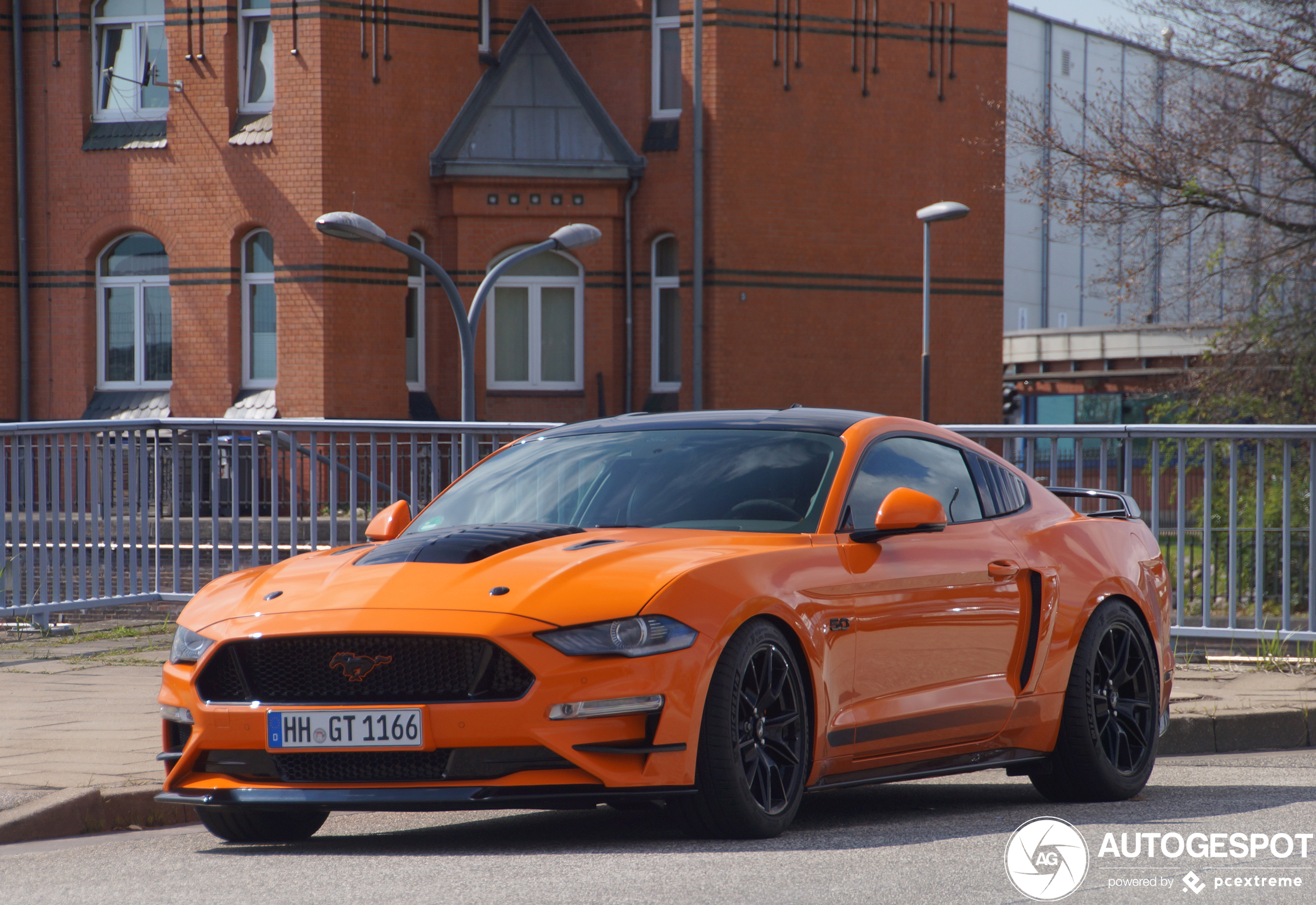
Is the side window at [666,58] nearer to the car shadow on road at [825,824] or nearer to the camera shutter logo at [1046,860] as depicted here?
the car shadow on road at [825,824]

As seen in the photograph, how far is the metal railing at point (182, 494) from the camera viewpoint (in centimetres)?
1156

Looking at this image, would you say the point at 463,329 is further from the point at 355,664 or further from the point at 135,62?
the point at 355,664

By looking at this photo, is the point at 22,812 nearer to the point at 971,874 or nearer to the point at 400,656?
the point at 400,656

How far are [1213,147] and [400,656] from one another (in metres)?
21.2

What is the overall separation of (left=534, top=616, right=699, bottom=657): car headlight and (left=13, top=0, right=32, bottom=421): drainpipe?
862 inches

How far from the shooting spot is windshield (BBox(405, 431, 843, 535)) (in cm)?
582

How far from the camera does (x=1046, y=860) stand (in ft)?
16.2

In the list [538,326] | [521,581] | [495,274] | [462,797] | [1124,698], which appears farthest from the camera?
[538,326]

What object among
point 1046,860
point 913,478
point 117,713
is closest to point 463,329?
point 117,713

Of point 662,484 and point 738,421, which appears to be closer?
point 662,484

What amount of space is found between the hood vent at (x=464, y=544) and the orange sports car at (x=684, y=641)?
0.05 ft

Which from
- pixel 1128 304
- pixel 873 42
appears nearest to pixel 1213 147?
pixel 873 42

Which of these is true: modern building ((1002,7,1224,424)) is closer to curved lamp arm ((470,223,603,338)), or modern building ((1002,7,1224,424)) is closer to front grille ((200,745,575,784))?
curved lamp arm ((470,223,603,338))

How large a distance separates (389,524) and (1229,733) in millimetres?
4524
